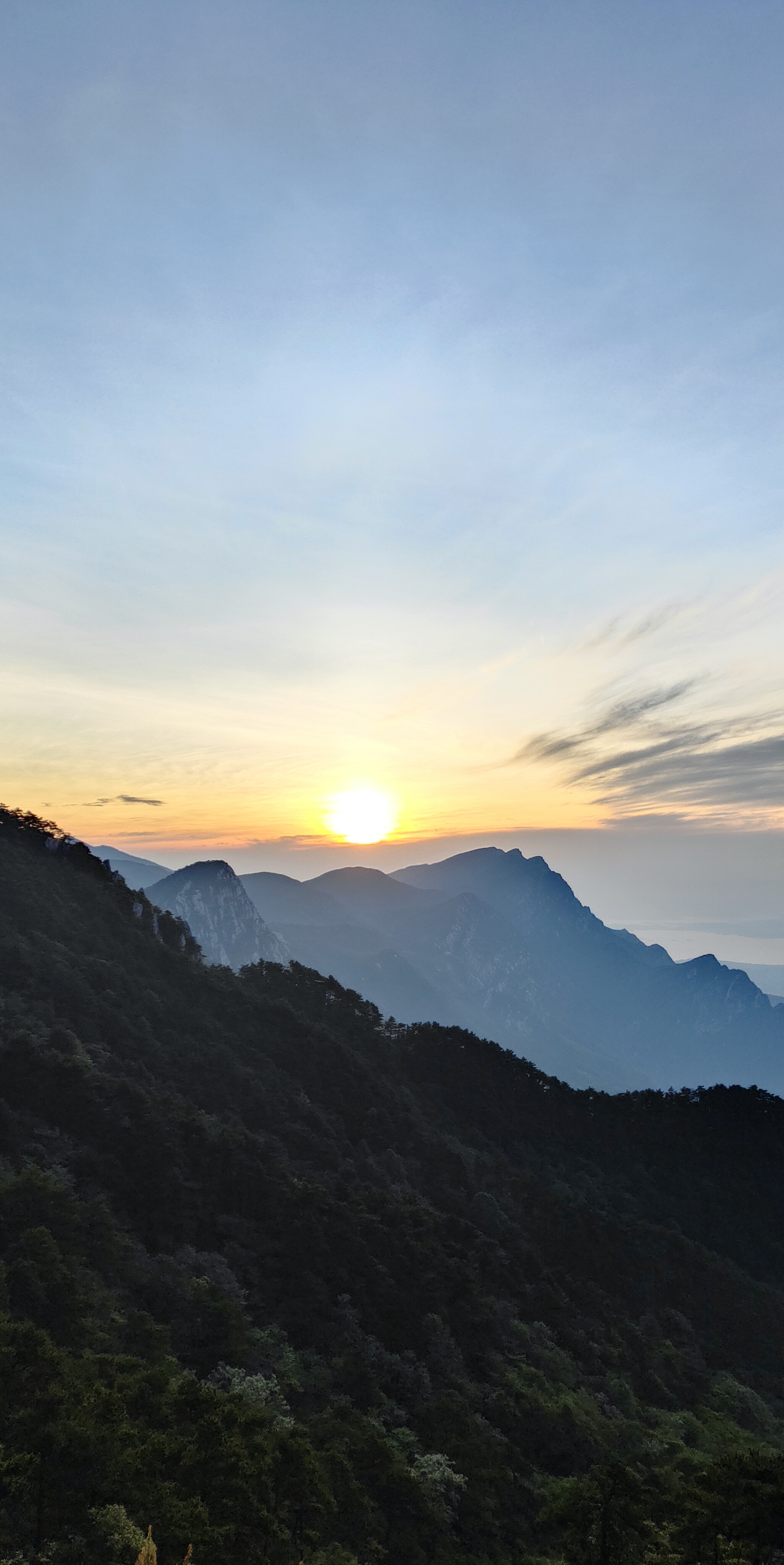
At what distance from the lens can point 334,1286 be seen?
46500 mm

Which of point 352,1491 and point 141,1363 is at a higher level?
point 141,1363

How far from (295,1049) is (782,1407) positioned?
5668 centimetres

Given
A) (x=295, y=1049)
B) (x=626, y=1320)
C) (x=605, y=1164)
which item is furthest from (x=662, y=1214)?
(x=295, y=1049)

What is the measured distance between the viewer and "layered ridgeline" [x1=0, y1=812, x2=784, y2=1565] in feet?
77.6

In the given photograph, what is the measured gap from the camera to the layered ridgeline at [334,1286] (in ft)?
77.6

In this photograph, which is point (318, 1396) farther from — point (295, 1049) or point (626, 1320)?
point (295, 1049)

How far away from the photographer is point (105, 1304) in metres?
34.0

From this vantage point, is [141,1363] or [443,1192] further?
[443,1192]

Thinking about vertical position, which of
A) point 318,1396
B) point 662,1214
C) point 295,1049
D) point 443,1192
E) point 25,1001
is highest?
point 25,1001

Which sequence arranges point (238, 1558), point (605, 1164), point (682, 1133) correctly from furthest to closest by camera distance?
point (682, 1133)
point (605, 1164)
point (238, 1558)

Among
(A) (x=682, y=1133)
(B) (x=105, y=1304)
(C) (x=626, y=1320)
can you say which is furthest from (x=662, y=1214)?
(B) (x=105, y=1304)

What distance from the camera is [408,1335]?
44562 millimetres

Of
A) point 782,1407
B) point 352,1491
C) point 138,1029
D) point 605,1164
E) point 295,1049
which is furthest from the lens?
point 605,1164

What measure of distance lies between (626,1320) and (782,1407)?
1303 centimetres
